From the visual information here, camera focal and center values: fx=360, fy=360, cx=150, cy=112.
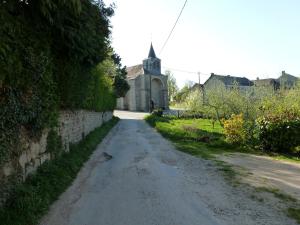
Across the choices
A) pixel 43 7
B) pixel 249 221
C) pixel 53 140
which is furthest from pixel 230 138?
pixel 43 7

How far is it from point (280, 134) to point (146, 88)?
61555 mm

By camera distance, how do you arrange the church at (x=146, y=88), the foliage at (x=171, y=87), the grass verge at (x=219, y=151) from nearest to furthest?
the grass verge at (x=219, y=151) < the church at (x=146, y=88) < the foliage at (x=171, y=87)

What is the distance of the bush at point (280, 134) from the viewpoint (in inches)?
616

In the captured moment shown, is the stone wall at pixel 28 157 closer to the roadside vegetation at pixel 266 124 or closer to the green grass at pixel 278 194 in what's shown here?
the green grass at pixel 278 194

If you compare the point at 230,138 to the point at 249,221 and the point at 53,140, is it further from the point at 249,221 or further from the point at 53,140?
the point at 249,221

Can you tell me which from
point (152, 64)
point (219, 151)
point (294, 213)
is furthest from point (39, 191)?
point (152, 64)

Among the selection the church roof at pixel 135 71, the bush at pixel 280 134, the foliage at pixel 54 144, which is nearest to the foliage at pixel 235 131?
the bush at pixel 280 134

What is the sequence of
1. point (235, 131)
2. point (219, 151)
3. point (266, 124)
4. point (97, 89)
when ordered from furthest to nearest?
1. point (97, 89)
2. point (235, 131)
3. point (266, 124)
4. point (219, 151)

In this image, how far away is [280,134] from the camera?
15.9 metres

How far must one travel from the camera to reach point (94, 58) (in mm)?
13031

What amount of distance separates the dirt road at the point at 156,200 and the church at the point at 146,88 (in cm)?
6340

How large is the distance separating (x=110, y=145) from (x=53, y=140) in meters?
7.63

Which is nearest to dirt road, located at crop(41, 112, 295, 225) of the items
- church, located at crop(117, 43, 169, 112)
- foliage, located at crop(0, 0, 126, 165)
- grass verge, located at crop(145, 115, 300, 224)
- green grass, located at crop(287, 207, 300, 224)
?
green grass, located at crop(287, 207, 300, 224)

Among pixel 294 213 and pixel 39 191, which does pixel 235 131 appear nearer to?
pixel 294 213
